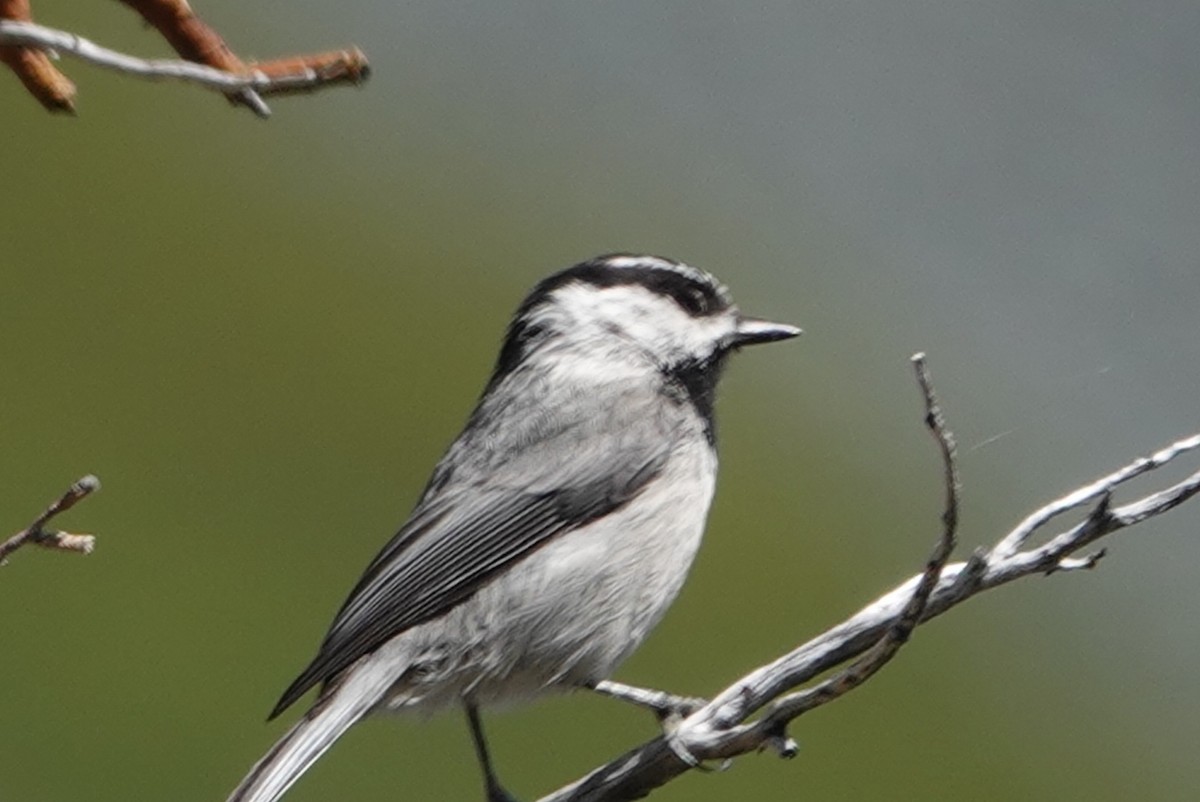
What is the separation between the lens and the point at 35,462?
6715 mm

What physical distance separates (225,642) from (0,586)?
78cm

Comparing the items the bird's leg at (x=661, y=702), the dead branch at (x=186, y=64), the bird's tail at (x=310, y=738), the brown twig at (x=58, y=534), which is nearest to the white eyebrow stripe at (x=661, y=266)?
the bird's leg at (x=661, y=702)

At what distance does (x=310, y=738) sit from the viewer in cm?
322

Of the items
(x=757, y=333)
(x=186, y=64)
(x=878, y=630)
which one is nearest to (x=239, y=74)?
(x=186, y=64)

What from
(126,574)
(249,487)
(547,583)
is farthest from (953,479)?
(249,487)

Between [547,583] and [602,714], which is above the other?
[547,583]

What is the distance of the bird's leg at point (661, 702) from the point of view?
10.2ft

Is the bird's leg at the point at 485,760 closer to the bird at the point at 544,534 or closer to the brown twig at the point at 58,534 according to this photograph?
the bird at the point at 544,534

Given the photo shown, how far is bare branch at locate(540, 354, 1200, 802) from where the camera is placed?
97.2 inches

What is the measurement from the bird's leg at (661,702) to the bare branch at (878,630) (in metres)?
0.08

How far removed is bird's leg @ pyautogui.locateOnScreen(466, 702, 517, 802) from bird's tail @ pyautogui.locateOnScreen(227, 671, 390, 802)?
0.35 meters

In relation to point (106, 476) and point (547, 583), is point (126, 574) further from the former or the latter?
point (547, 583)

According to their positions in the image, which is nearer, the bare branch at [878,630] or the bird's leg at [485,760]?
the bare branch at [878,630]

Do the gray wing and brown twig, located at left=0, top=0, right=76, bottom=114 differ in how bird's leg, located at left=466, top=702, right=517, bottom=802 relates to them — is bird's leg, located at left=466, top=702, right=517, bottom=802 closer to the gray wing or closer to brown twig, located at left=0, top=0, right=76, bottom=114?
Answer: the gray wing
